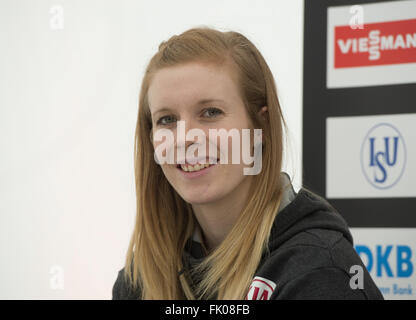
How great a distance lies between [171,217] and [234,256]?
0.25 meters

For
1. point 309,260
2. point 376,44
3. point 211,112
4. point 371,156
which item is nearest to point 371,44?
point 376,44

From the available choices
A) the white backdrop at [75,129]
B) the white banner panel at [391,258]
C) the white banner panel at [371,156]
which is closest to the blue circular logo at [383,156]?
the white banner panel at [371,156]

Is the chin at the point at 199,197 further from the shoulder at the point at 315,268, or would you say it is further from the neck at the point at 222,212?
the shoulder at the point at 315,268

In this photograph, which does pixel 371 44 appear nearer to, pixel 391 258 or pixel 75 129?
pixel 391 258

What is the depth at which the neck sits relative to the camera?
1027 millimetres

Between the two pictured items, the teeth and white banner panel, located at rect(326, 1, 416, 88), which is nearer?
the teeth

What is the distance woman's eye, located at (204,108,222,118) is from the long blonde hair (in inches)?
3.1

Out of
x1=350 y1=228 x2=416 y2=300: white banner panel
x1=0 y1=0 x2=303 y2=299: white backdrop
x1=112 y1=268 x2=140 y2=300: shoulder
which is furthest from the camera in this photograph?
x1=0 y1=0 x2=303 y2=299: white backdrop

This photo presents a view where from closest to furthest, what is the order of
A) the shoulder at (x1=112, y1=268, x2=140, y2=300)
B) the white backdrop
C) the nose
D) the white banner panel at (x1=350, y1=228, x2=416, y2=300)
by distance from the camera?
the nose, the shoulder at (x1=112, y1=268, x2=140, y2=300), the white banner panel at (x1=350, y1=228, x2=416, y2=300), the white backdrop

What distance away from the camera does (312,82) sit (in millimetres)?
1677

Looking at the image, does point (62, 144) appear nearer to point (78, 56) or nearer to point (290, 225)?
point (78, 56)

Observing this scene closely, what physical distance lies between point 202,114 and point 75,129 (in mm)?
1252

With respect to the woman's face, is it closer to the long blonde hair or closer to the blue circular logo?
the long blonde hair

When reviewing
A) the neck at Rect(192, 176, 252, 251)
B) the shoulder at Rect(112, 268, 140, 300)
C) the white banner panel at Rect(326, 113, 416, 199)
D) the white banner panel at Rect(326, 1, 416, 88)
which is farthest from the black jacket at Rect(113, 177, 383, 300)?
the white banner panel at Rect(326, 1, 416, 88)
